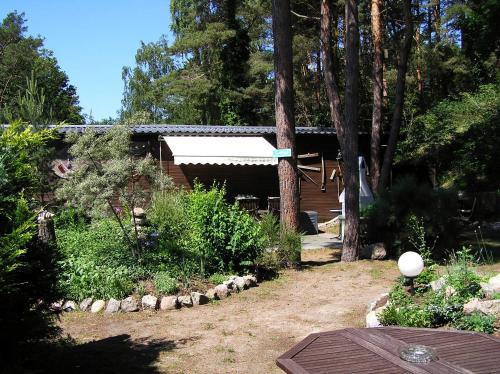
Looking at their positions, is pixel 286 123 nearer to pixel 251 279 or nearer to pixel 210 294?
pixel 251 279

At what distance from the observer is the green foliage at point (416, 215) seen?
9.26 m

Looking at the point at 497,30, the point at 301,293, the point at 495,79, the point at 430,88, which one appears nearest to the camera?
the point at 301,293

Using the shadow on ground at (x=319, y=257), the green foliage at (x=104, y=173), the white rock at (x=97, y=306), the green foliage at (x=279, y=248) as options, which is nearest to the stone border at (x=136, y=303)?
the white rock at (x=97, y=306)

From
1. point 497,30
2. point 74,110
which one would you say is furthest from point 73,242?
point 74,110

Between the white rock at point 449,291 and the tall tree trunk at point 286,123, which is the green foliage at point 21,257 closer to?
the white rock at point 449,291

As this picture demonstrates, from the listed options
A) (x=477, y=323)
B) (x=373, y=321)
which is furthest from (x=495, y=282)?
(x=373, y=321)

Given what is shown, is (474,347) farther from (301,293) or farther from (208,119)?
(208,119)

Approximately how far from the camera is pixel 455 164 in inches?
643

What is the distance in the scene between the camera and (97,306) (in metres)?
6.39

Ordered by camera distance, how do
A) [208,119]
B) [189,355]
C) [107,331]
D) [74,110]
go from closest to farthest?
[189,355]
[107,331]
[208,119]
[74,110]

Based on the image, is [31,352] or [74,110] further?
[74,110]

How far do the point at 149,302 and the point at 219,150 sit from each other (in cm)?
799

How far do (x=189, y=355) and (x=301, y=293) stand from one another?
9.36ft

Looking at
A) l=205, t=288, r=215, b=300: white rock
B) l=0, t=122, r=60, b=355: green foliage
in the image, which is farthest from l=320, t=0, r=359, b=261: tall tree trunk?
l=0, t=122, r=60, b=355: green foliage
